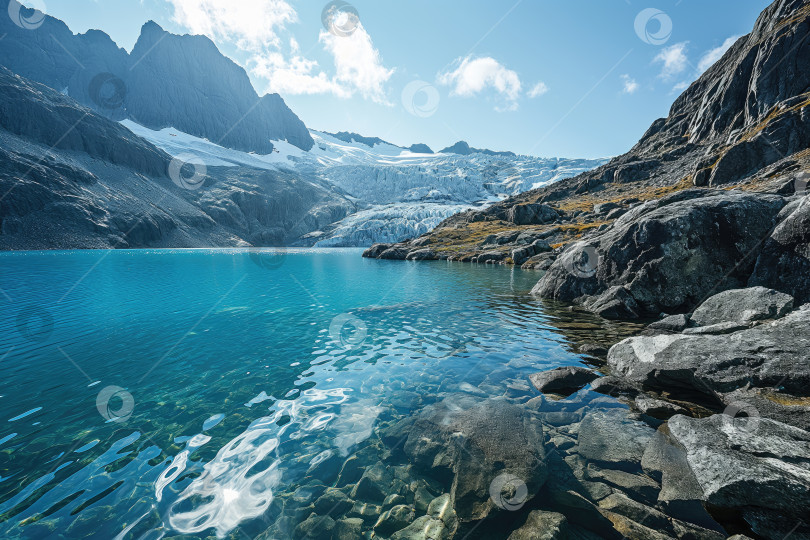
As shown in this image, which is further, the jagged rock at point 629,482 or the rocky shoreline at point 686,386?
the jagged rock at point 629,482

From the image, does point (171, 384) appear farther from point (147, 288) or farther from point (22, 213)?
point (22, 213)

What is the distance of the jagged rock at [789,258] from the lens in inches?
593

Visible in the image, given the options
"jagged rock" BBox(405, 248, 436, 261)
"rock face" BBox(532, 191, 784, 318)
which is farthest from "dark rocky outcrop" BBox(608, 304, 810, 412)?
"jagged rock" BBox(405, 248, 436, 261)

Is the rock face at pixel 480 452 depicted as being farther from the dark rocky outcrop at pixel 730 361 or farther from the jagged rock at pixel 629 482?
the dark rocky outcrop at pixel 730 361

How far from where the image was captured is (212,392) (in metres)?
12.8

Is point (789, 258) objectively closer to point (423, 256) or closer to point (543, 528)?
point (543, 528)
